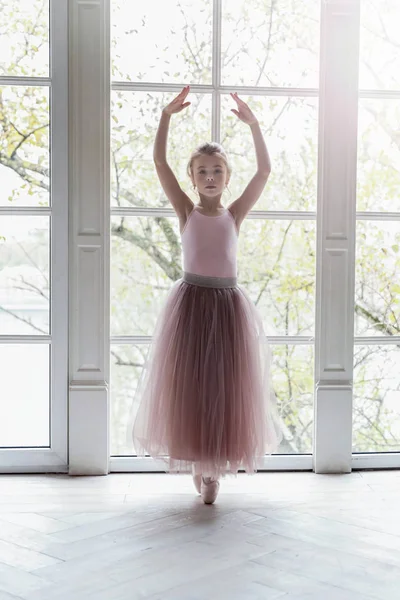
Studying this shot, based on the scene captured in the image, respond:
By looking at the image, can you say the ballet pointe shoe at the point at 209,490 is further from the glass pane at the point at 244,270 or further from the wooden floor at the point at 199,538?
the glass pane at the point at 244,270

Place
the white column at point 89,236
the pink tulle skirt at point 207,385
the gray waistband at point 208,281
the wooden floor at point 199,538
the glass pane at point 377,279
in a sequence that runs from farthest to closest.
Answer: the glass pane at point 377,279, the white column at point 89,236, the gray waistband at point 208,281, the pink tulle skirt at point 207,385, the wooden floor at point 199,538

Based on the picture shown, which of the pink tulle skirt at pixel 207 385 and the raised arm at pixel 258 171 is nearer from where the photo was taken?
the pink tulle skirt at pixel 207 385

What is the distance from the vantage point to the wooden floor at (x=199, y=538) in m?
2.01

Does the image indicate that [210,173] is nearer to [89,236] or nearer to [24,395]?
[89,236]

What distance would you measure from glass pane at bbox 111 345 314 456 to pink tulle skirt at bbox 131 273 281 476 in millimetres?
390

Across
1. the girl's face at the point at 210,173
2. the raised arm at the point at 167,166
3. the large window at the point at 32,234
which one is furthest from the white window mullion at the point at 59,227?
the girl's face at the point at 210,173

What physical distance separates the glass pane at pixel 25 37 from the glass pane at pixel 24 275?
1.87ft

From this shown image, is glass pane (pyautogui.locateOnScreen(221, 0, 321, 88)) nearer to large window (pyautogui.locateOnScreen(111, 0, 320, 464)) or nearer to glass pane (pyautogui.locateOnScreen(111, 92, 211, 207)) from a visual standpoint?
large window (pyautogui.locateOnScreen(111, 0, 320, 464))

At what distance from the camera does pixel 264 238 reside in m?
3.17

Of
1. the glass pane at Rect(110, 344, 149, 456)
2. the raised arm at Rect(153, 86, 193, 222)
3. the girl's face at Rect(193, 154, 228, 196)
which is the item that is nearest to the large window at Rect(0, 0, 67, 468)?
the glass pane at Rect(110, 344, 149, 456)

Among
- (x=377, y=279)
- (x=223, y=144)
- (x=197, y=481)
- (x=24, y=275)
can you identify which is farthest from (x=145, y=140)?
(x=197, y=481)

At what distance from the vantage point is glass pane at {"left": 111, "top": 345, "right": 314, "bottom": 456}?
3.15 meters

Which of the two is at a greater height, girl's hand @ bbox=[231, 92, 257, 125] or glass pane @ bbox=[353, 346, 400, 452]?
girl's hand @ bbox=[231, 92, 257, 125]

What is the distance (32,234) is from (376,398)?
151cm
